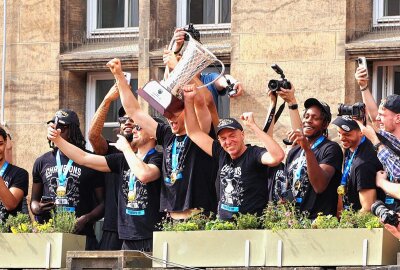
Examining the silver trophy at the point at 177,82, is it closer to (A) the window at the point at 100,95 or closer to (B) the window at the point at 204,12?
(B) the window at the point at 204,12

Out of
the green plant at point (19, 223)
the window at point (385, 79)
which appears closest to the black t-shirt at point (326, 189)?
the green plant at point (19, 223)

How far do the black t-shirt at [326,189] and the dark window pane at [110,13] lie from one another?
6.57m

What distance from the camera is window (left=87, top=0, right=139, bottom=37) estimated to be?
1039 inches

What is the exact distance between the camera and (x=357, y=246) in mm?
19375

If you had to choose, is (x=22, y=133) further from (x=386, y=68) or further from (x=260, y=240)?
(x=260, y=240)

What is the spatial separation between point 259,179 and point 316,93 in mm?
4015

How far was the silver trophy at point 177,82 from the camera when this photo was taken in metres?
20.8

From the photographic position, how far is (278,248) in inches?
781

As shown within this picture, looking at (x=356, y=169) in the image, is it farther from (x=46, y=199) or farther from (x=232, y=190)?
(x=46, y=199)

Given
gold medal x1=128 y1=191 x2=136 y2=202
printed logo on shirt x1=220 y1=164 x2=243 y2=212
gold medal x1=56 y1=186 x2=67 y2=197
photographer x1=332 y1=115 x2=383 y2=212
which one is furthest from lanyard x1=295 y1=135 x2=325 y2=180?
gold medal x1=56 y1=186 x2=67 y2=197

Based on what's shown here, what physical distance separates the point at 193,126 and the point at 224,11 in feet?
16.6

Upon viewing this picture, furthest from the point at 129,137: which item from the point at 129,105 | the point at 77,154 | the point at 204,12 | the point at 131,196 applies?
the point at 204,12

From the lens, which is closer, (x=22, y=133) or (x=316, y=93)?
(x=316, y=93)

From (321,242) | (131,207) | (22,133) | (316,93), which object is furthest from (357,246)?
(22,133)
